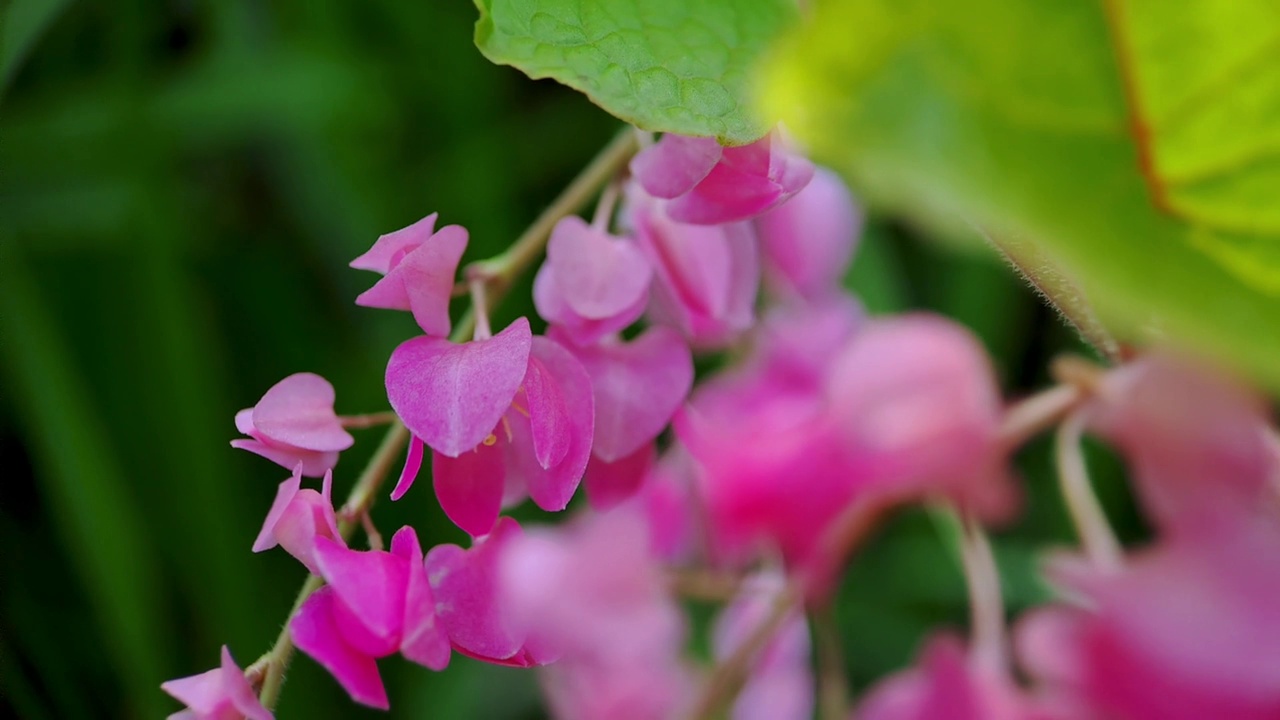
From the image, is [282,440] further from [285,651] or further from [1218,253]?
[1218,253]

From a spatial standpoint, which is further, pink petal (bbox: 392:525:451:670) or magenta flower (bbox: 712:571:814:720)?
magenta flower (bbox: 712:571:814:720)

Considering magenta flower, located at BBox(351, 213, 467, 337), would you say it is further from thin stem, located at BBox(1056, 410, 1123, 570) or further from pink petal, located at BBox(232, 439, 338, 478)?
thin stem, located at BBox(1056, 410, 1123, 570)

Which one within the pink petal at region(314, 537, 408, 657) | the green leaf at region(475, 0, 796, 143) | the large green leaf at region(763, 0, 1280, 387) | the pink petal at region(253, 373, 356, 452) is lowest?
the pink petal at region(314, 537, 408, 657)

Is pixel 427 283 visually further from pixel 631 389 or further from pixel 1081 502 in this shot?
pixel 1081 502

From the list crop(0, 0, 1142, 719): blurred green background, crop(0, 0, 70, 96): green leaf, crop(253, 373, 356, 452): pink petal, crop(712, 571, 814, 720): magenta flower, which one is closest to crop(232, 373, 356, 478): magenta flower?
crop(253, 373, 356, 452): pink petal

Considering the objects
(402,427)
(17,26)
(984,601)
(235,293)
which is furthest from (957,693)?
(235,293)

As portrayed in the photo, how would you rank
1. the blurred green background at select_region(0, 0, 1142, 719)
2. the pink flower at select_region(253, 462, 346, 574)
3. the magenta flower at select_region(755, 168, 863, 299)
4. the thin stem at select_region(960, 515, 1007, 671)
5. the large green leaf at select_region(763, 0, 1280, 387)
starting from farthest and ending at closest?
the blurred green background at select_region(0, 0, 1142, 719) → the magenta flower at select_region(755, 168, 863, 299) → the thin stem at select_region(960, 515, 1007, 671) → the pink flower at select_region(253, 462, 346, 574) → the large green leaf at select_region(763, 0, 1280, 387)

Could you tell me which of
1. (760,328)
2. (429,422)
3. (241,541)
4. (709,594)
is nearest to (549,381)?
(429,422)

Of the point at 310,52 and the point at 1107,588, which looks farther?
the point at 310,52
